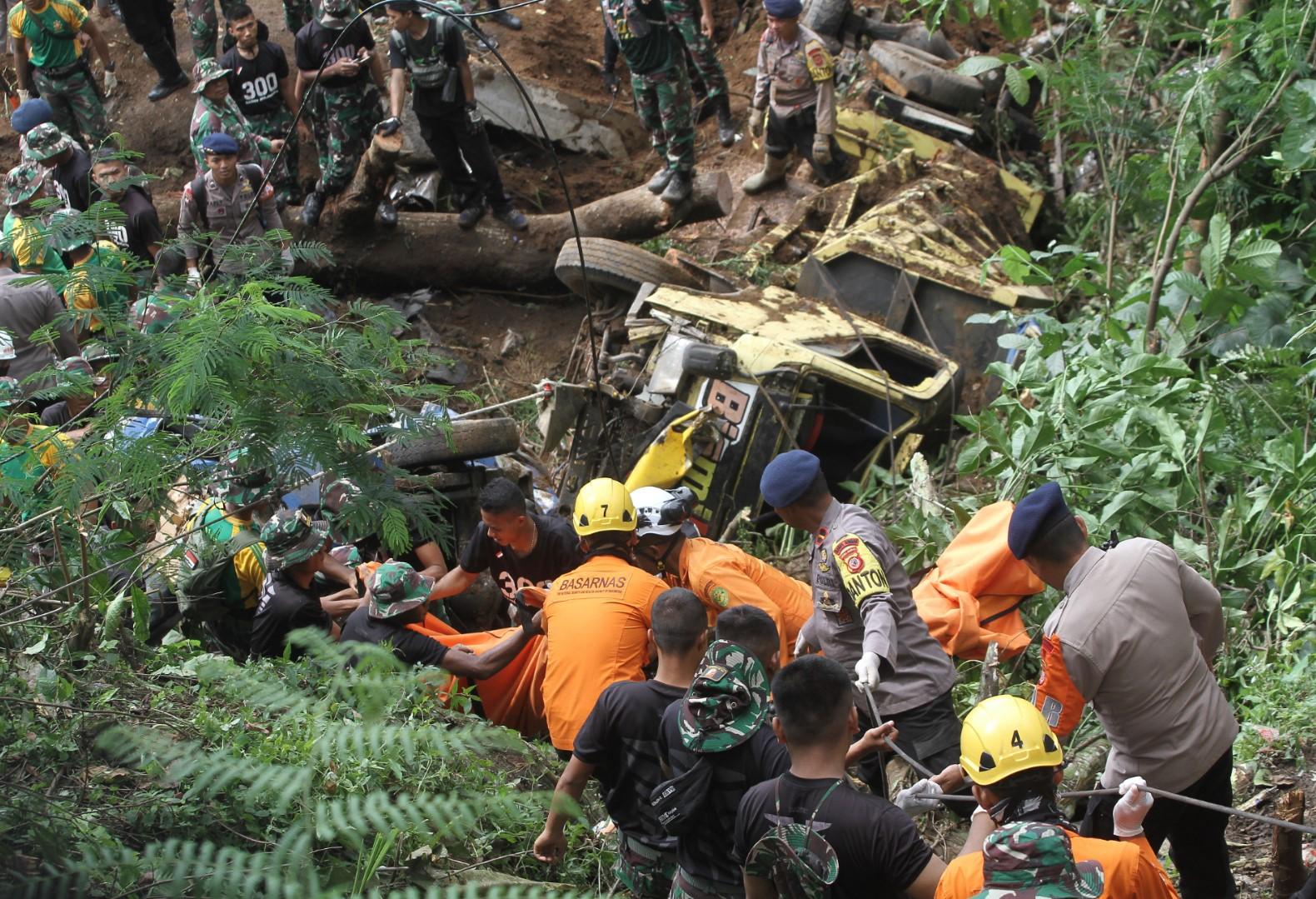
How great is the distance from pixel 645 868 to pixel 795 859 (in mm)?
998

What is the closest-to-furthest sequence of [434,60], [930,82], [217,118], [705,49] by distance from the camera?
1. [217,118]
2. [434,60]
3. [930,82]
4. [705,49]

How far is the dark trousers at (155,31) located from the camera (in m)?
12.2

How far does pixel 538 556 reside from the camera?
18.9 feet

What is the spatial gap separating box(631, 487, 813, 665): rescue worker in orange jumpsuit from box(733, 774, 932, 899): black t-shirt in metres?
1.70

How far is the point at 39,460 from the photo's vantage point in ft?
14.5

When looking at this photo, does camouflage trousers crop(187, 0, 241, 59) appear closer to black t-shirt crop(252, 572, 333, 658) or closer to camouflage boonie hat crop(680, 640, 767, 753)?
black t-shirt crop(252, 572, 333, 658)

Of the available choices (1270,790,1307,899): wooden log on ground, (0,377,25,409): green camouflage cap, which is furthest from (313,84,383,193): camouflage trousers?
(1270,790,1307,899): wooden log on ground

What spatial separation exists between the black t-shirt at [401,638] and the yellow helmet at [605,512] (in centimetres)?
76

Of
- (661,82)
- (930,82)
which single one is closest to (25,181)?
(661,82)

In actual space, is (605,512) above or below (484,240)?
above

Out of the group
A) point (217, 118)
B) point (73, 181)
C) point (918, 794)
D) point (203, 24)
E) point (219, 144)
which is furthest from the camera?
point (203, 24)

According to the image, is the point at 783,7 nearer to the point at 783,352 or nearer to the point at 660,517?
the point at 783,352

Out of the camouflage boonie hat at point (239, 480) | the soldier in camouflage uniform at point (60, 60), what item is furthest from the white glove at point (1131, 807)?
the soldier in camouflage uniform at point (60, 60)

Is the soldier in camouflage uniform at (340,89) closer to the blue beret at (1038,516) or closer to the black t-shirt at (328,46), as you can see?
the black t-shirt at (328,46)
